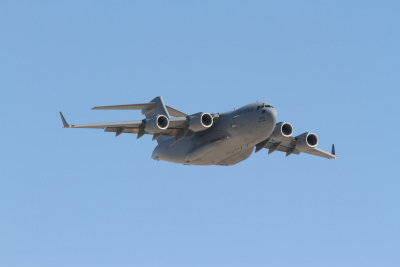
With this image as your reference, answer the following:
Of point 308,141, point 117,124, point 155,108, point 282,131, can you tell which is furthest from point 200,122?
point 155,108

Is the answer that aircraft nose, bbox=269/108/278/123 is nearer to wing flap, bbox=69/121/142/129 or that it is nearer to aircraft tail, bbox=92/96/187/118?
wing flap, bbox=69/121/142/129

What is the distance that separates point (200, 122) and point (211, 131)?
4.15 feet

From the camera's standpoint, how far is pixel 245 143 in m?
34.0

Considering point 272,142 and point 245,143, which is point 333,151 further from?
point 245,143

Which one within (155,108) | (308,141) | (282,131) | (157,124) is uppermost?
(155,108)

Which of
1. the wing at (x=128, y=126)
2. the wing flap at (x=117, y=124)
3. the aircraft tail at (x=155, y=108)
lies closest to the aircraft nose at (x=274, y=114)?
the wing at (x=128, y=126)

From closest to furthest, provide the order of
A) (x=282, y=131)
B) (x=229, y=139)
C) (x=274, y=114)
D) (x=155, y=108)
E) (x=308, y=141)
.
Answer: (x=274, y=114)
(x=229, y=139)
(x=282, y=131)
(x=308, y=141)
(x=155, y=108)

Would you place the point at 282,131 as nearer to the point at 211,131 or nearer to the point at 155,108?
the point at 211,131

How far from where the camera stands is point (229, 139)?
1336 inches

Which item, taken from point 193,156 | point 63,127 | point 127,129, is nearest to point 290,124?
point 193,156

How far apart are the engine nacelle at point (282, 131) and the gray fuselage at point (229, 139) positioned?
160 centimetres

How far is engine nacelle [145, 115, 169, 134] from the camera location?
33.1 m

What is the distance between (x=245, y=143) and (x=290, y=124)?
301 cm

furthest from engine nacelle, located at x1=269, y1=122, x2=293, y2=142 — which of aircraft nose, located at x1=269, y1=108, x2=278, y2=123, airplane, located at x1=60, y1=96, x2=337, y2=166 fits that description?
aircraft nose, located at x1=269, y1=108, x2=278, y2=123
